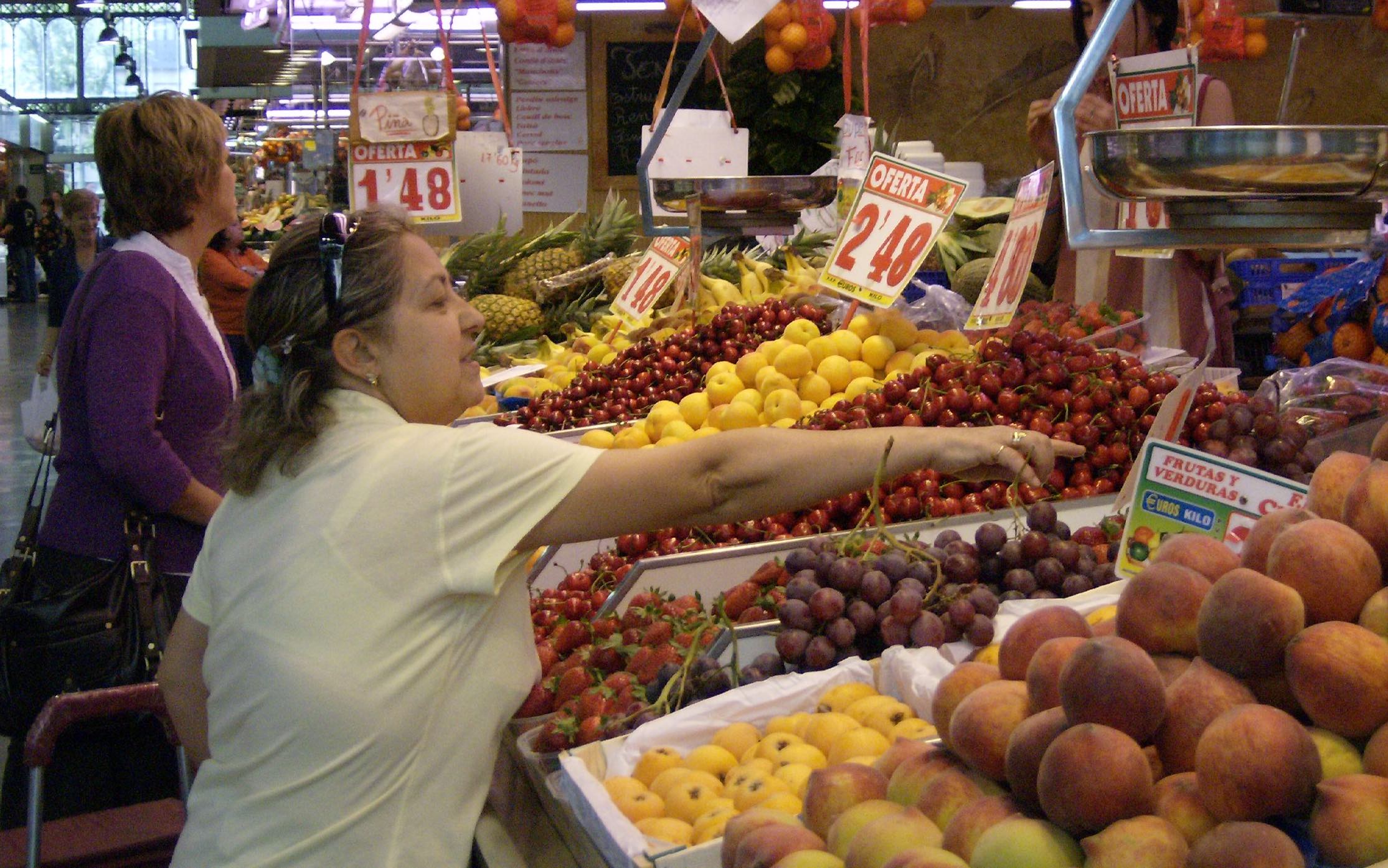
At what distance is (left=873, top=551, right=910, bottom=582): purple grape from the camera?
1.96 metres

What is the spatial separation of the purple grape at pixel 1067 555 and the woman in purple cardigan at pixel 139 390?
170 cm

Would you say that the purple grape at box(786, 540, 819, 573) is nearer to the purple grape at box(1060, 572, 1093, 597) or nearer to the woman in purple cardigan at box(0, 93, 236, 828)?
the purple grape at box(1060, 572, 1093, 597)

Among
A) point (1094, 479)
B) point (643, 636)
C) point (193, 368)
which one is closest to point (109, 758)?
point (193, 368)

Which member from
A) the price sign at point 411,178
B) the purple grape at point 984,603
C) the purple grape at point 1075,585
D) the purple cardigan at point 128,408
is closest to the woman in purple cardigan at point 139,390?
the purple cardigan at point 128,408

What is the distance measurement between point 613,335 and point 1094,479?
260 centimetres

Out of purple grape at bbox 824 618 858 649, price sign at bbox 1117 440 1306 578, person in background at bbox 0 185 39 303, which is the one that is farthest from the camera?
person in background at bbox 0 185 39 303

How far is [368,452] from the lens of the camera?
159 centimetres

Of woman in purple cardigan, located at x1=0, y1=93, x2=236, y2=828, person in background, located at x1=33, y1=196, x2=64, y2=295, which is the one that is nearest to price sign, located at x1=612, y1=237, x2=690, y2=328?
woman in purple cardigan, located at x1=0, y1=93, x2=236, y2=828

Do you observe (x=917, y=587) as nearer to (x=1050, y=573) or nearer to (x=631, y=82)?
(x=1050, y=573)

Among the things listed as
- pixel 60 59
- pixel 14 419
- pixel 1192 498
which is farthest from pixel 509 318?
pixel 60 59

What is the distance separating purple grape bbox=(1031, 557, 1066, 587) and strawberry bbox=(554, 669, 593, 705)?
0.75 m

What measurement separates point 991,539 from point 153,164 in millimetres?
2024

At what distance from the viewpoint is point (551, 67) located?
853 centimetres

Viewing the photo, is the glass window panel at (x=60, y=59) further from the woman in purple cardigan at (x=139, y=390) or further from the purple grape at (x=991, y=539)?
the purple grape at (x=991, y=539)
